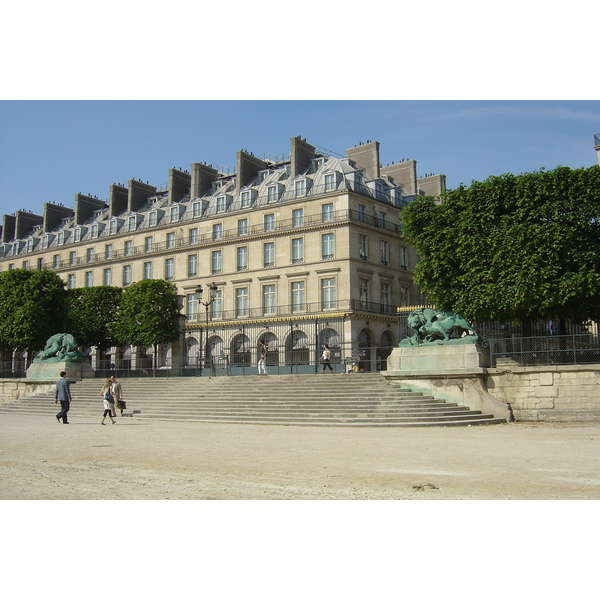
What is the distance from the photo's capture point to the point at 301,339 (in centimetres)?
4112

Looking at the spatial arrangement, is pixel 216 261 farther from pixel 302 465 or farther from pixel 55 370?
pixel 302 465

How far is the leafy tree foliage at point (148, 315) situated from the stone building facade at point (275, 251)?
51.8 inches

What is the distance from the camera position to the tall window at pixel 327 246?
42.5 m

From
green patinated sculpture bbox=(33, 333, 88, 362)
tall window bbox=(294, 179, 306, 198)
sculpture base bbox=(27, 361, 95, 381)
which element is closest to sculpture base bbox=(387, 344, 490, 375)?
sculpture base bbox=(27, 361, 95, 381)

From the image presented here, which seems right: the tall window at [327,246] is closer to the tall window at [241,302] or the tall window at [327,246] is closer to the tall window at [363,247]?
the tall window at [363,247]

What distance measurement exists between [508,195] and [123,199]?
41.8 metres

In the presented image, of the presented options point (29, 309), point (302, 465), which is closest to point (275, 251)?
point (29, 309)

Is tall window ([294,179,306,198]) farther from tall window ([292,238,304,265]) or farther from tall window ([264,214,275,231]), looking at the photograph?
tall window ([292,238,304,265])

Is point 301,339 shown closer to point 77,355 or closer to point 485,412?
point 77,355

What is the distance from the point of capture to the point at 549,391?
61.1ft

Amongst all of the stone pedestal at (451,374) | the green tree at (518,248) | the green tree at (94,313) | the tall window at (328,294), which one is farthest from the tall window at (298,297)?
the stone pedestal at (451,374)

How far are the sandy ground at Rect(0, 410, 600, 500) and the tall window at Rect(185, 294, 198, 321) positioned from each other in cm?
3167

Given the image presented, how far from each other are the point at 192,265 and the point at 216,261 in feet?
7.61

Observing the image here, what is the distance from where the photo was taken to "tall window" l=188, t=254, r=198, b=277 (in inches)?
1906
